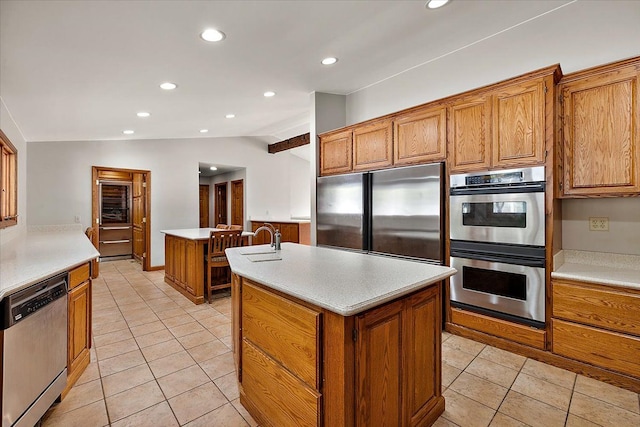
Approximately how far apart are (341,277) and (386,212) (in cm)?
183

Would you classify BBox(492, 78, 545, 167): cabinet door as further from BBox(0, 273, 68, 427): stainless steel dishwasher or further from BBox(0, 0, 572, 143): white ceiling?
BBox(0, 273, 68, 427): stainless steel dishwasher

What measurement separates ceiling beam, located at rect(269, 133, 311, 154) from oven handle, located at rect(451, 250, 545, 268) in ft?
14.7

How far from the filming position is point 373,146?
140 inches

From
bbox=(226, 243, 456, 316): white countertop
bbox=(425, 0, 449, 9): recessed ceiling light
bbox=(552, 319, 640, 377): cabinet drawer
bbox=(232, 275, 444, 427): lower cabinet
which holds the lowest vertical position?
bbox=(552, 319, 640, 377): cabinet drawer

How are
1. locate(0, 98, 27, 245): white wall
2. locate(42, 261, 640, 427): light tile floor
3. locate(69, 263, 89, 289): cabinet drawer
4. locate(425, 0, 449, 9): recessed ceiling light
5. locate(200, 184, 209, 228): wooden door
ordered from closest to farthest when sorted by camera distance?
locate(42, 261, 640, 427): light tile floor < locate(69, 263, 89, 289): cabinet drawer < locate(425, 0, 449, 9): recessed ceiling light < locate(0, 98, 27, 245): white wall < locate(200, 184, 209, 228): wooden door

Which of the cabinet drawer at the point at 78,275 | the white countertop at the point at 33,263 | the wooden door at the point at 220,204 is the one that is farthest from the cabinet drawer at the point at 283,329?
the wooden door at the point at 220,204

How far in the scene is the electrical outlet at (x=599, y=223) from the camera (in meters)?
2.45

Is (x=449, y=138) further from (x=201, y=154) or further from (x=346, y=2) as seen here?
(x=201, y=154)

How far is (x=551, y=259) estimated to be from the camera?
233 cm

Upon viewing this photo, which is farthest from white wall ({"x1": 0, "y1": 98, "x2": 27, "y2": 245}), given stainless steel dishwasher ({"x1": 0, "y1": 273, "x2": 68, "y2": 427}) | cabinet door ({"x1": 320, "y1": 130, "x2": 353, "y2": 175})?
cabinet door ({"x1": 320, "y1": 130, "x2": 353, "y2": 175})

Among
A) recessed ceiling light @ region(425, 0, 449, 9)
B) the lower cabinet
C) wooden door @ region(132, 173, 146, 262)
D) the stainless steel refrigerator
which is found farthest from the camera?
wooden door @ region(132, 173, 146, 262)

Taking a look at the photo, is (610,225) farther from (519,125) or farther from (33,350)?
(33,350)

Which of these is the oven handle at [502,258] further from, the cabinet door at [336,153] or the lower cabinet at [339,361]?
the cabinet door at [336,153]

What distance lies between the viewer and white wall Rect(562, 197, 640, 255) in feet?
7.68
